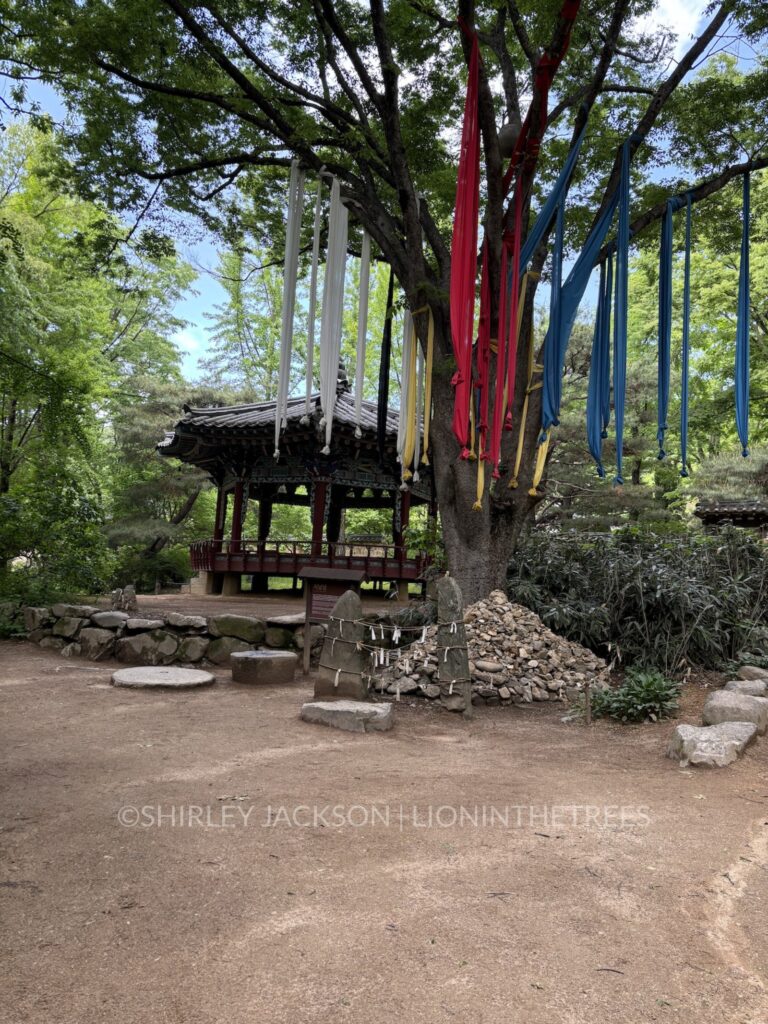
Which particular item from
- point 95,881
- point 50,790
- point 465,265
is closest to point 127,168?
point 465,265

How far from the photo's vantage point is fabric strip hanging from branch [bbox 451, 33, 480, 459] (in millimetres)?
5590

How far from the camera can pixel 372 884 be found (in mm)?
2412

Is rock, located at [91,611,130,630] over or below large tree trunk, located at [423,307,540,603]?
below

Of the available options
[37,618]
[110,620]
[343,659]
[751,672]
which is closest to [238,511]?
[37,618]

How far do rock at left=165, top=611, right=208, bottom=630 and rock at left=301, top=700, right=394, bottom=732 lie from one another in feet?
9.66

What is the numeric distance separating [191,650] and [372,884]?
568 centimetres

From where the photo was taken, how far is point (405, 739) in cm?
481

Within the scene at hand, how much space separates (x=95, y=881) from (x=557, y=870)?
1841 millimetres

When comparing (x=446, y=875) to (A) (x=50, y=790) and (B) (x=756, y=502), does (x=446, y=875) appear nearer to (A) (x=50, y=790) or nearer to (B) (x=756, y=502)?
(A) (x=50, y=790)

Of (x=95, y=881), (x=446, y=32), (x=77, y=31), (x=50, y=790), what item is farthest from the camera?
(x=446, y=32)

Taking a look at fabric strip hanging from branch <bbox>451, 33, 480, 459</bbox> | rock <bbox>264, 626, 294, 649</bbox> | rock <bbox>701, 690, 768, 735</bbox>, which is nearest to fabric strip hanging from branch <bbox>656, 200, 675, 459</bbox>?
fabric strip hanging from branch <bbox>451, 33, 480, 459</bbox>

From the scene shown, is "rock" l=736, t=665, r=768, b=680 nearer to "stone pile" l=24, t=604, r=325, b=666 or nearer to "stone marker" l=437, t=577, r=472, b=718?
"stone marker" l=437, t=577, r=472, b=718

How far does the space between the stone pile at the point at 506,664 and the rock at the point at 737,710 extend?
1.41m

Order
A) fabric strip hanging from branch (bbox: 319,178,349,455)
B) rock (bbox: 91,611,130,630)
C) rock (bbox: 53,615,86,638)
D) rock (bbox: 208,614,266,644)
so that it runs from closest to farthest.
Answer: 1. fabric strip hanging from branch (bbox: 319,178,349,455)
2. rock (bbox: 208,614,266,644)
3. rock (bbox: 91,611,130,630)
4. rock (bbox: 53,615,86,638)
